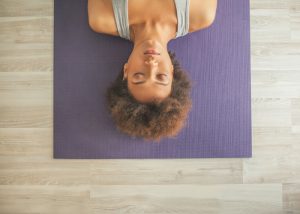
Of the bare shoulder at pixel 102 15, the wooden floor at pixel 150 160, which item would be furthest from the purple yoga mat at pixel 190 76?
the bare shoulder at pixel 102 15

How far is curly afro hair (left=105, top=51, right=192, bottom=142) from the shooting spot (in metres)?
1.15

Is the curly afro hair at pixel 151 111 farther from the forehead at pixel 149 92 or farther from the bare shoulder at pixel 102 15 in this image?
the bare shoulder at pixel 102 15

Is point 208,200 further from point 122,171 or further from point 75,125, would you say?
point 75,125

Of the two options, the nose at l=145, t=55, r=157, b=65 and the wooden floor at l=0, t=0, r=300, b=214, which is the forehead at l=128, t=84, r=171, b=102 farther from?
Result: the wooden floor at l=0, t=0, r=300, b=214

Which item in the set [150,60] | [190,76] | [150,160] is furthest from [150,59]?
[150,160]

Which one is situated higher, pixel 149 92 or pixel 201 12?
pixel 201 12

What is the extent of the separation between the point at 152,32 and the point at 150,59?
0.52ft

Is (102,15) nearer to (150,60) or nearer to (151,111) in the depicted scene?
(150,60)

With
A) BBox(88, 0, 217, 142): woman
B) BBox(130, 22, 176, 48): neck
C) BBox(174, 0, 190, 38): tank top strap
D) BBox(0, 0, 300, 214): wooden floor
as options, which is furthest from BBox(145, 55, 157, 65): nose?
BBox(0, 0, 300, 214): wooden floor

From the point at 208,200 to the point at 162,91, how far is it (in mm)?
660

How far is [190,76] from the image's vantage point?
1397mm

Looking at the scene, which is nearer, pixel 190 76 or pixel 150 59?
pixel 150 59

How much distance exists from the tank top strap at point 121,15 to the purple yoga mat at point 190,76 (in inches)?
5.8

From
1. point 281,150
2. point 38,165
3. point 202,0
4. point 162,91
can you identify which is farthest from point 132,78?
point 281,150
